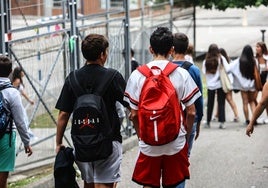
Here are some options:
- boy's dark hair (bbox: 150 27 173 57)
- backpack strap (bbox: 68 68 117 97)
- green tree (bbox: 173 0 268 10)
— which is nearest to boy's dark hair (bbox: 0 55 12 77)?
backpack strap (bbox: 68 68 117 97)

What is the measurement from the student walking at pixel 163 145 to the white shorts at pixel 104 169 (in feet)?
0.67

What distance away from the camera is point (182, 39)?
24.0 feet

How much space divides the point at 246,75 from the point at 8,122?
819 cm

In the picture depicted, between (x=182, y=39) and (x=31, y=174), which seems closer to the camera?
(x=182, y=39)

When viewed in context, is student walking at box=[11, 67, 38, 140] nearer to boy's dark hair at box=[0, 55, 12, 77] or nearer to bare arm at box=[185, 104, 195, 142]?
boy's dark hair at box=[0, 55, 12, 77]

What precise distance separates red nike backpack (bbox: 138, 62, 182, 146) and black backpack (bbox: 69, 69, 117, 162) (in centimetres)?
32

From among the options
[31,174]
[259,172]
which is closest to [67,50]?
[31,174]

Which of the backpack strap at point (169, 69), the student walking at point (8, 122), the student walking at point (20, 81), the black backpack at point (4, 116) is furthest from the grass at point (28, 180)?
the backpack strap at point (169, 69)

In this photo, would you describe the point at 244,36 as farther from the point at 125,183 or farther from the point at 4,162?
the point at 4,162

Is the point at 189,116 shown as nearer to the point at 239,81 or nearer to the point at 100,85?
the point at 100,85

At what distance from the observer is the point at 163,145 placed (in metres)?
5.86

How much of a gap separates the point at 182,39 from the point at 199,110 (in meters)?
0.79

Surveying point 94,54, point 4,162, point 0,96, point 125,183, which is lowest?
point 125,183

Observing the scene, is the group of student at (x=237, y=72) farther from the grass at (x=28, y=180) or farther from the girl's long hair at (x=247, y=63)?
the grass at (x=28, y=180)
